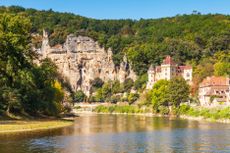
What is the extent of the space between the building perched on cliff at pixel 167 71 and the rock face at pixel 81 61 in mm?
28549

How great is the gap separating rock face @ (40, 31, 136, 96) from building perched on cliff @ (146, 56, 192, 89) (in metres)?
28.5

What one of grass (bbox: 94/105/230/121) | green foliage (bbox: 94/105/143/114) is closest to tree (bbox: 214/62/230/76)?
green foliage (bbox: 94/105/143/114)

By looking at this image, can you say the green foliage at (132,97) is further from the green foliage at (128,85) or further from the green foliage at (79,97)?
the green foliage at (79,97)

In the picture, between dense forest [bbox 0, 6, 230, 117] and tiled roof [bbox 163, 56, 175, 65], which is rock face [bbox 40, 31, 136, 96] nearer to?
dense forest [bbox 0, 6, 230, 117]

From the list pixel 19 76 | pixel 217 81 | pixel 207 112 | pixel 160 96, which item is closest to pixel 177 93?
pixel 160 96

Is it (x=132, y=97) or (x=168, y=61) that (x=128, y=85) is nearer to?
(x=132, y=97)

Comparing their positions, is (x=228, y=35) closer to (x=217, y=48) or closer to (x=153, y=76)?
(x=217, y=48)

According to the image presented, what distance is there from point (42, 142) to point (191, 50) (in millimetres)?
122221

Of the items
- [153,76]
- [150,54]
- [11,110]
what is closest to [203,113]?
[11,110]

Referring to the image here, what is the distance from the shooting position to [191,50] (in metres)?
161

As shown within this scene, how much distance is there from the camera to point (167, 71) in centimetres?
15038

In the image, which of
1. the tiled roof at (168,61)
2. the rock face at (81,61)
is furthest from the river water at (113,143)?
the rock face at (81,61)

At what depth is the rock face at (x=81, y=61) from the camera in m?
186

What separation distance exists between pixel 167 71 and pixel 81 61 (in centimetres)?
5020
